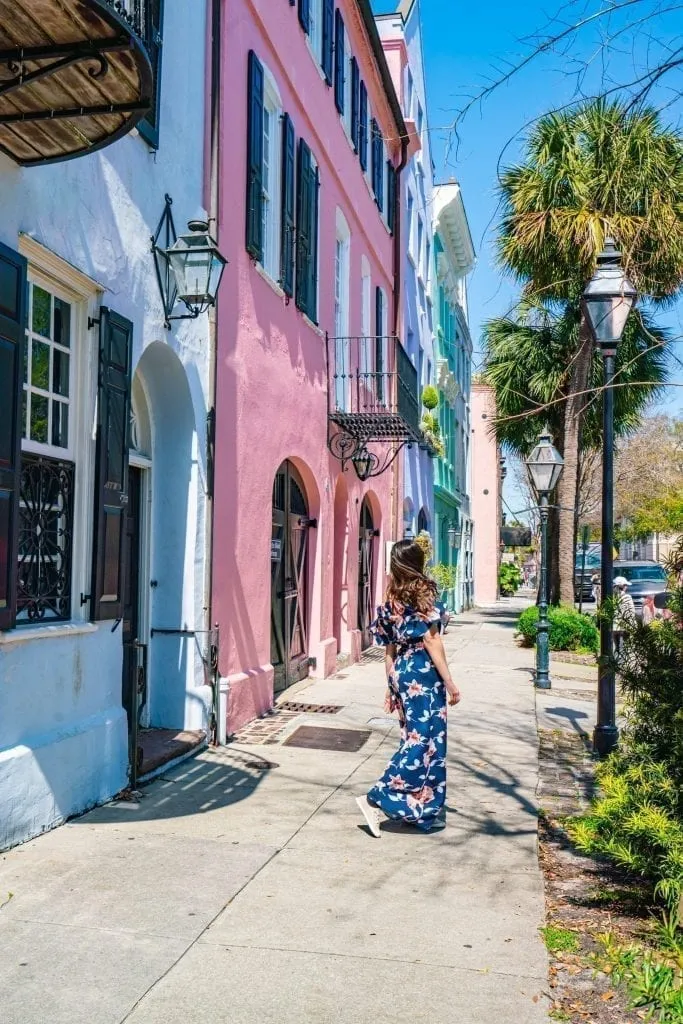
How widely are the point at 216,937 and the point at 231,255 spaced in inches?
246

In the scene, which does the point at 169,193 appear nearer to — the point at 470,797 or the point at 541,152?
the point at 470,797

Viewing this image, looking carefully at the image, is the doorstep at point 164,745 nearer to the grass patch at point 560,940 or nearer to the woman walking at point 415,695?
the woman walking at point 415,695

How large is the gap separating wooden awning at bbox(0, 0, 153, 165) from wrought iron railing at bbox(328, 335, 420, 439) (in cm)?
668

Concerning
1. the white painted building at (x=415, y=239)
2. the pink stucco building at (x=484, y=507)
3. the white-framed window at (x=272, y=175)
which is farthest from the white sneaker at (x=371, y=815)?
the pink stucco building at (x=484, y=507)

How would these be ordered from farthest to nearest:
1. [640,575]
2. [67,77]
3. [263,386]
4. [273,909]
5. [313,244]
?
[640,575]
[313,244]
[263,386]
[67,77]
[273,909]

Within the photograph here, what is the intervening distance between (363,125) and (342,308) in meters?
3.22

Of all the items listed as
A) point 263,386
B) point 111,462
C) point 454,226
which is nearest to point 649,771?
point 111,462

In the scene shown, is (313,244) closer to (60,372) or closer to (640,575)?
(60,372)

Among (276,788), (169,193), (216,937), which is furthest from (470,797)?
(169,193)

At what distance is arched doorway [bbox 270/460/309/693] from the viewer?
1080cm

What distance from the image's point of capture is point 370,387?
51.6 feet

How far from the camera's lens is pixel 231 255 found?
8.86 m

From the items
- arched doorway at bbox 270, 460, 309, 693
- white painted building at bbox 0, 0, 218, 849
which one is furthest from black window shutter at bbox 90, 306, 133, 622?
arched doorway at bbox 270, 460, 309, 693

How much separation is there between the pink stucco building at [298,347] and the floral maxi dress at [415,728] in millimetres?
2709
